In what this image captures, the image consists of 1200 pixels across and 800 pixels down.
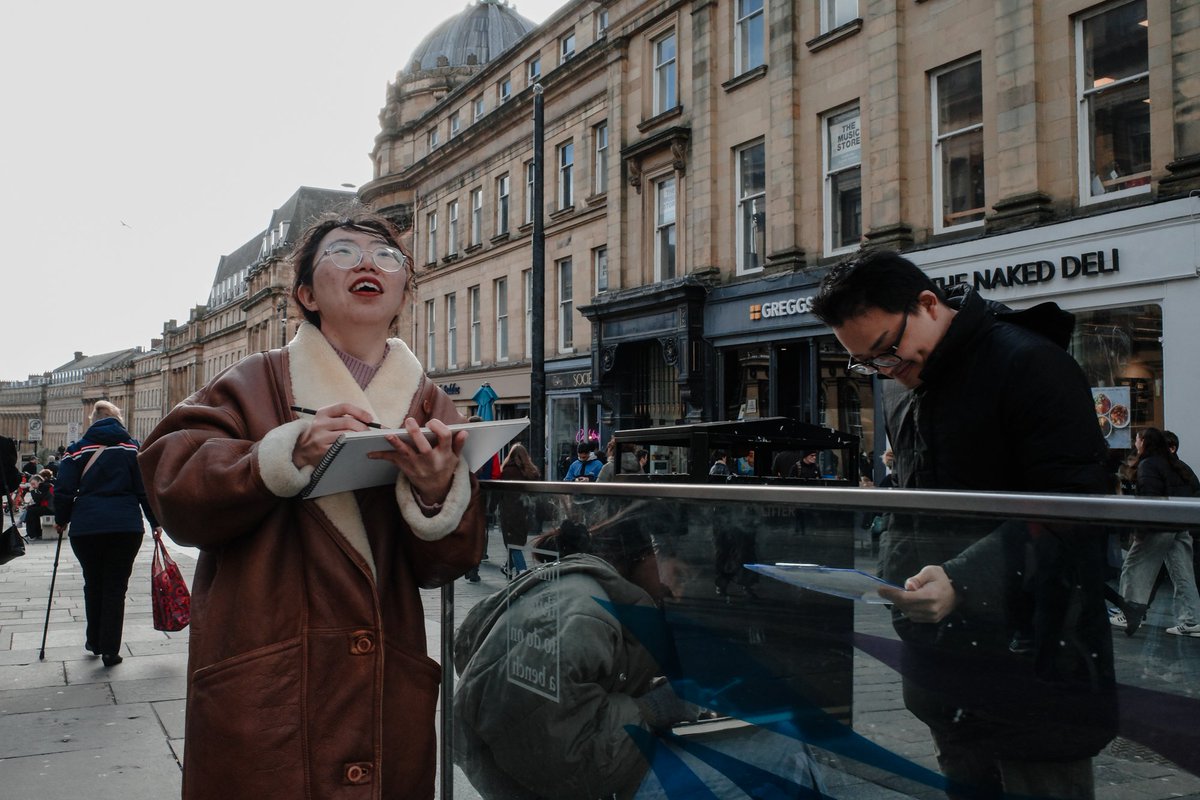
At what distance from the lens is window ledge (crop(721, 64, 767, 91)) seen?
695 inches

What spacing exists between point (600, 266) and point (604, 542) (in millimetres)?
22086

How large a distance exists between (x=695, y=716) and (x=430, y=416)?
922 mm

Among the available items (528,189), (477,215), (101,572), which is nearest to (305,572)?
→ (101,572)

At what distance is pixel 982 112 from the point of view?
536 inches

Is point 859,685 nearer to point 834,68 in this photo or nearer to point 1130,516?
point 1130,516

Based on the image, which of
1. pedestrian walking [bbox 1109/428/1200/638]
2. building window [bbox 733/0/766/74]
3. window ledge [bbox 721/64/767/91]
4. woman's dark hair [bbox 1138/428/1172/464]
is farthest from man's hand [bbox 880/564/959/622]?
building window [bbox 733/0/766/74]

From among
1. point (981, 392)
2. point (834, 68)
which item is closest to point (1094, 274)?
point (834, 68)

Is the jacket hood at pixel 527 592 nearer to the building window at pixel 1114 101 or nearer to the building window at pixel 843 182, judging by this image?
the building window at pixel 1114 101

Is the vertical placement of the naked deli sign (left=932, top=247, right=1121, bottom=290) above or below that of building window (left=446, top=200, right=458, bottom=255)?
below

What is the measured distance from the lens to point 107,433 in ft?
22.3

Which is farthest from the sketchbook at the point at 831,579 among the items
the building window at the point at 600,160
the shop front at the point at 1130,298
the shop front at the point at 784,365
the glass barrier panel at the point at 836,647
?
the building window at the point at 600,160

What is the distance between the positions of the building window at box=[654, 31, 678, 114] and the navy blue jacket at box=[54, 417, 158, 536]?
51.8 feet

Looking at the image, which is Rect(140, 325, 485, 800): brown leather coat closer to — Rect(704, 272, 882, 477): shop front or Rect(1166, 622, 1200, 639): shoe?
Rect(1166, 622, 1200, 639): shoe

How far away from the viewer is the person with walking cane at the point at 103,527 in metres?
6.16
